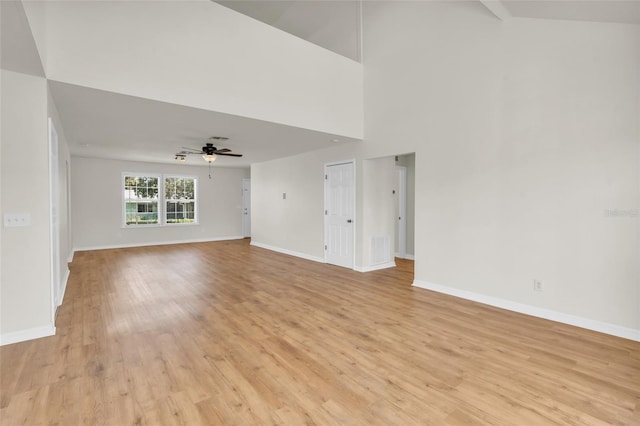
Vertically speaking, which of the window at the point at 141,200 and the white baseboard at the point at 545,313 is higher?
the window at the point at 141,200

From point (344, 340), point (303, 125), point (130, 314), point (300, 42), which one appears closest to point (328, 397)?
point (344, 340)

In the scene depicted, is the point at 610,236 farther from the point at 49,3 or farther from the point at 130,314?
the point at 49,3

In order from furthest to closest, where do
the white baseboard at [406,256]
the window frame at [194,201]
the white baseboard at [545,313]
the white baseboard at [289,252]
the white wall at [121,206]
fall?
1. the window frame at [194,201]
2. the white wall at [121,206]
3. the white baseboard at [406,256]
4. the white baseboard at [289,252]
5. the white baseboard at [545,313]

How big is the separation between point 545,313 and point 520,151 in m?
1.85

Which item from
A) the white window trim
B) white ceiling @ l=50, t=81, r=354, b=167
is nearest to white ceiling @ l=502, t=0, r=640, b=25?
white ceiling @ l=50, t=81, r=354, b=167

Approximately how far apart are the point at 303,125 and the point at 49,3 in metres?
2.96

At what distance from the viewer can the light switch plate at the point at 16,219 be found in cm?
277

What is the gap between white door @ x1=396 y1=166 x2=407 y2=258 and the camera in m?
7.09

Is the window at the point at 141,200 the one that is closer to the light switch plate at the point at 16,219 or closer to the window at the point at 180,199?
the window at the point at 180,199

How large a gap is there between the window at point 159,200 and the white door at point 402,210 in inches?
249

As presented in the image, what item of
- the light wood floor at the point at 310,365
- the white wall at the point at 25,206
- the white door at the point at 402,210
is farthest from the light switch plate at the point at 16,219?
the white door at the point at 402,210

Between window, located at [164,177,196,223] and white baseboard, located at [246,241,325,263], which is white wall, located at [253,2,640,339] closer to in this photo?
white baseboard, located at [246,241,325,263]

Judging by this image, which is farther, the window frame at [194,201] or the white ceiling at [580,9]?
the window frame at [194,201]

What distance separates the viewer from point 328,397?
2016 millimetres
